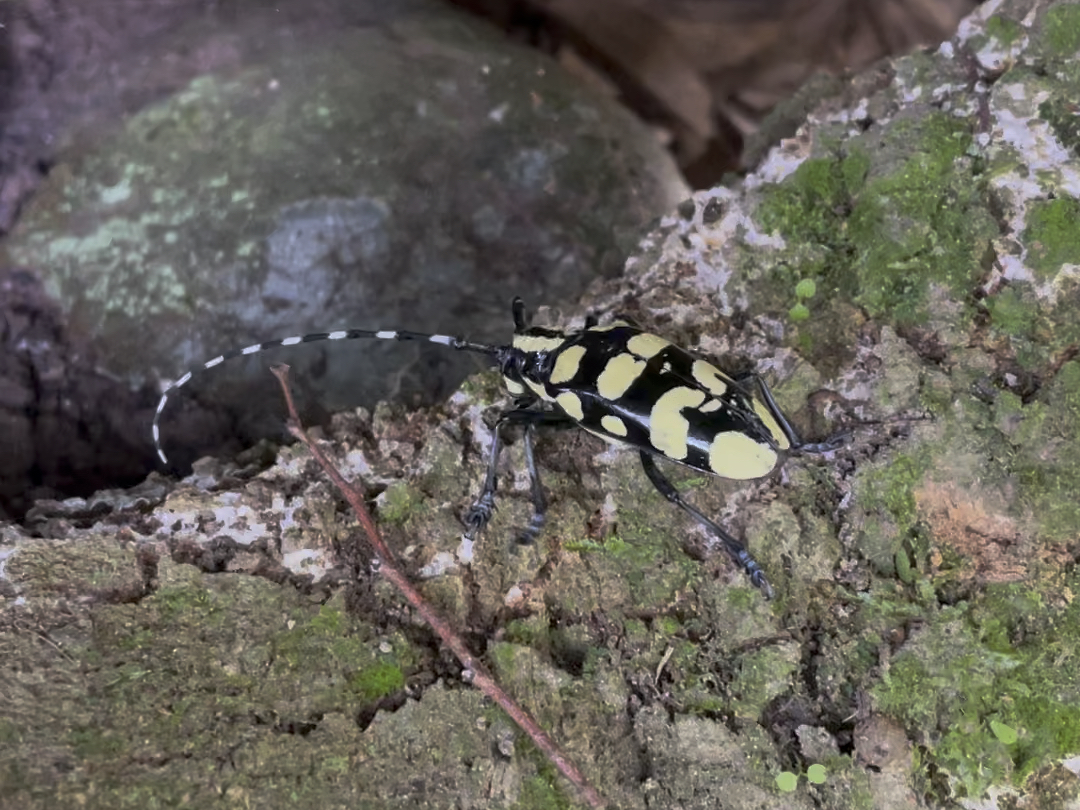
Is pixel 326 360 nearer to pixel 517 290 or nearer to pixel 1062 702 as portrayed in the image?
pixel 517 290

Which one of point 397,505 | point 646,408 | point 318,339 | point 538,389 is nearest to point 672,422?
point 646,408

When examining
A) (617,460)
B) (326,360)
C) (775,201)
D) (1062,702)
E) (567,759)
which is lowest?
(326,360)

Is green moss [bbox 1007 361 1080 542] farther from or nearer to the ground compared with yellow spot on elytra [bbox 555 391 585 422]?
farther from the ground

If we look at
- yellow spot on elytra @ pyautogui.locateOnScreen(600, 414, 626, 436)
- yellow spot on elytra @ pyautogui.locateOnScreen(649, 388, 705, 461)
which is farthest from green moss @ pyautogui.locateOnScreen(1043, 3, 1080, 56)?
yellow spot on elytra @ pyautogui.locateOnScreen(600, 414, 626, 436)

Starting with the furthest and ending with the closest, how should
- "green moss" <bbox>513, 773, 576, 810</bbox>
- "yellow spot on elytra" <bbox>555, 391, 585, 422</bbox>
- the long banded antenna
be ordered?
the long banded antenna, "yellow spot on elytra" <bbox>555, 391, 585, 422</bbox>, "green moss" <bbox>513, 773, 576, 810</bbox>

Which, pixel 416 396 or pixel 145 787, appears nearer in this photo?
pixel 145 787

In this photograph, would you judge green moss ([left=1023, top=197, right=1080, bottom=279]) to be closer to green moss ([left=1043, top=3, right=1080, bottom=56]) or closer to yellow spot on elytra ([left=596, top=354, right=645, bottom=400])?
green moss ([left=1043, top=3, right=1080, bottom=56])

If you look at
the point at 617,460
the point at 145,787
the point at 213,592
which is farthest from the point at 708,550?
the point at 145,787
